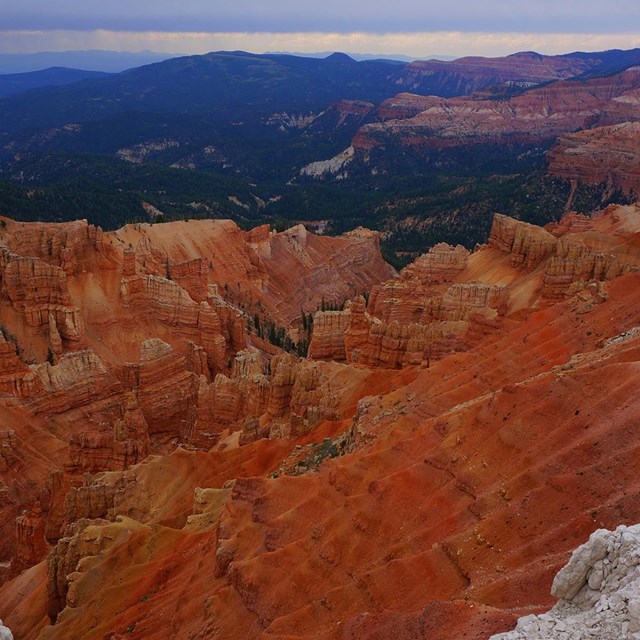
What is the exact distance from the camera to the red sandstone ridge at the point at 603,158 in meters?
140

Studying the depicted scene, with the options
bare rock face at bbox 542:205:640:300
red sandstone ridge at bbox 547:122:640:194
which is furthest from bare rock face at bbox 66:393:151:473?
red sandstone ridge at bbox 547:122:640:194

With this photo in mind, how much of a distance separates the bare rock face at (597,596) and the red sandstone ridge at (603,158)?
5494 inches

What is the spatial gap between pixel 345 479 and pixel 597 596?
14038 mm

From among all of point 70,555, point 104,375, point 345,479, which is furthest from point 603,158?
point 70,555

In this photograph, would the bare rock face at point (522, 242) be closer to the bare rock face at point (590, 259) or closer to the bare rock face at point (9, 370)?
the bare rock face at point (590, 259)

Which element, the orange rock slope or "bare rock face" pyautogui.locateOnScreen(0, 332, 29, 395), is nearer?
the orange rock slope

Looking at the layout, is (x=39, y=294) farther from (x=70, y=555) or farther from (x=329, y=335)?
(x=70, y=555)

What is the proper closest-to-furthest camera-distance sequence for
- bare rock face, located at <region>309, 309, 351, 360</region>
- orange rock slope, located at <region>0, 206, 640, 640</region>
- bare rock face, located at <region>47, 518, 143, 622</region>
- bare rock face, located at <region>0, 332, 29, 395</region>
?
orange rock slope, located at <region>0, 206, 640, 640</region>
bare rock face, located at <region>47, 518, 143, 622</region>
bare rock face, located at <region>0, 332, 29, 395</region>
bare rock face, located at <region>309, 309, 351, 360</region>

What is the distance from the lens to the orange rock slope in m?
18.2

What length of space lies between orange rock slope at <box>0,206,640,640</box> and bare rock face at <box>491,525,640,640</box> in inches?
82.4

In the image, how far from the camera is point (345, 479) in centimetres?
2519

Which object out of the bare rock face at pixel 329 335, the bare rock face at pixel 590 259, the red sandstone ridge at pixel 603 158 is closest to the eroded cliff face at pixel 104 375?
the bare rock face at pixel 329 335

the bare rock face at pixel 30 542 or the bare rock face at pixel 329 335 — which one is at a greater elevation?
the bare rock face at pixel 329 335

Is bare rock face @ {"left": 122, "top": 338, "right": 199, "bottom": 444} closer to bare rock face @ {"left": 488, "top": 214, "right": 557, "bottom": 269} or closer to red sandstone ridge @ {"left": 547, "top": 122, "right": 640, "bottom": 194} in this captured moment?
bare rock face @ {"left": 488, "top": 214, "right": 557, "bottom": 269}
